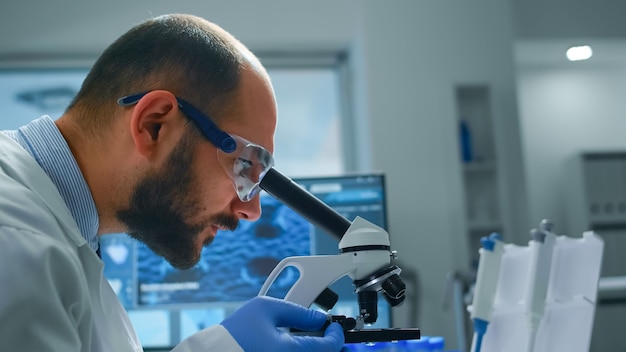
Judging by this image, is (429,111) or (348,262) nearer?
(348,262)

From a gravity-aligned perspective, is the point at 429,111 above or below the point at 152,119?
above

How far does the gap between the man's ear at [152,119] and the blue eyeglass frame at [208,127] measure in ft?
0.05

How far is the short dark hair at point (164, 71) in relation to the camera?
937 mm

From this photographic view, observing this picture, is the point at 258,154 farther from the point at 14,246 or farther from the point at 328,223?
the point at 14,246

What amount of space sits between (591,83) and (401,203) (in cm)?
186

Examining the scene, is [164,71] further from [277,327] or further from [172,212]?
[277,327]

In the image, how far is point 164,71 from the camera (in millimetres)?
937

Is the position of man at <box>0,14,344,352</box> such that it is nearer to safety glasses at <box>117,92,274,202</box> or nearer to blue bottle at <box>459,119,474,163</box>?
safety glasses at <box>117,92,274,202</box>

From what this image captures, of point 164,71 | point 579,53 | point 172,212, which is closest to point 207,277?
point 172,212

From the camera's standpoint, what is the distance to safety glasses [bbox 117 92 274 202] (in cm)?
94

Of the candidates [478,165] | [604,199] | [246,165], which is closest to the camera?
[246,165]

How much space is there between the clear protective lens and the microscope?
0.08ft

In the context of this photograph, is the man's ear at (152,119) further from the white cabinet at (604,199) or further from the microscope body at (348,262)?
the white cabinet at (604,199)

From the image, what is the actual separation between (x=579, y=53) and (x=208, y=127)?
3.37 meters
